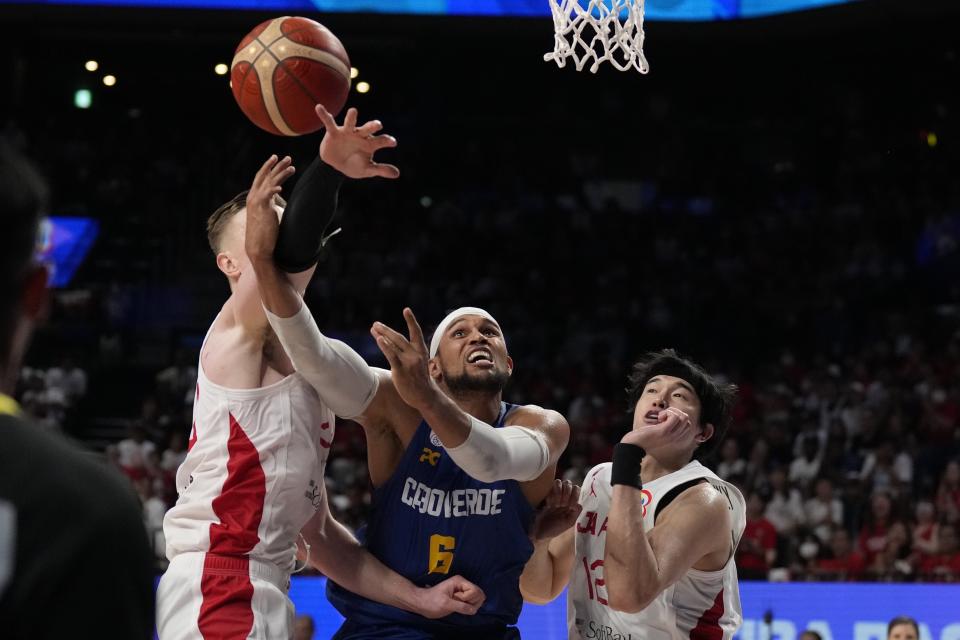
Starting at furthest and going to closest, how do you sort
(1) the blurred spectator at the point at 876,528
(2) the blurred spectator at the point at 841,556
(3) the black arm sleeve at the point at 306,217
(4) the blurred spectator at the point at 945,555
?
(1) the blurred spectator at the point at 876,528 → (2) the blurred spectator at the point at 841,556 → (4) the blurred spectator at the point at 945,555 → (3) the black arm sleeve at the point at 306,217

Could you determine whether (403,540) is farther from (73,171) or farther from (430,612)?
(73,171)

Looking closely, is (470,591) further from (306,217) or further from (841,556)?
(841,556)

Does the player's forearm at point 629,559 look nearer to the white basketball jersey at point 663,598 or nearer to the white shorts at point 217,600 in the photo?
the white basketball jersey at point 663,598

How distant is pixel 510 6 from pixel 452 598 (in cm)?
1120

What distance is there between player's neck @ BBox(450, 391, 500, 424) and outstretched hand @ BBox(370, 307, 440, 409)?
2.06 feet

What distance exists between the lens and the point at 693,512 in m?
4.01

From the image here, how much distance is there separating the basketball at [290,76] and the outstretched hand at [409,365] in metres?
0.81

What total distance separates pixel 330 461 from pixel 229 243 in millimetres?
8523

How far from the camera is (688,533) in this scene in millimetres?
3955

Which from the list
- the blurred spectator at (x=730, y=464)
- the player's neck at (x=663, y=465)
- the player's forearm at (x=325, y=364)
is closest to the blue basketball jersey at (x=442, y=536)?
the player's forearm at (x=325, y=364)

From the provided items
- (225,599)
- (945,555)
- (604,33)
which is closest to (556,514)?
(225,599)

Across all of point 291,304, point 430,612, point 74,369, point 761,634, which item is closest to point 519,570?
point 430,612

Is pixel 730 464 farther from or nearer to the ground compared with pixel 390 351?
farther from the ground

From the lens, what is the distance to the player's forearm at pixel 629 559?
12.5 feet
